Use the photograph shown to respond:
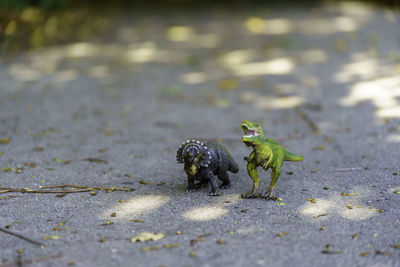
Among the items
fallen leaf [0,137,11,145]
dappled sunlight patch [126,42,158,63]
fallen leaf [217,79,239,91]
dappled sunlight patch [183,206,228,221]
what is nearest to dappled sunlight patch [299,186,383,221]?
dappled sunlight patch [183,206,228,221]

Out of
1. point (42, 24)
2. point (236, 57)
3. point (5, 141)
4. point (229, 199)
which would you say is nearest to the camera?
point (229, 199)

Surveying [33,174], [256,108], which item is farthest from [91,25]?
[33,174]

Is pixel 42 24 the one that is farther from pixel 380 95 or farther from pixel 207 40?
pixel 380 95

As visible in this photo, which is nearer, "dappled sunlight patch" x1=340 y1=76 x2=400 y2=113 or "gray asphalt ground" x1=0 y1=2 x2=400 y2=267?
"gray asphalt ground" x1=0 y1=2 x2=400 y2=267

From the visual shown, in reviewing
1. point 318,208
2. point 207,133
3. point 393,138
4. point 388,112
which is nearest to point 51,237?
point 318,208

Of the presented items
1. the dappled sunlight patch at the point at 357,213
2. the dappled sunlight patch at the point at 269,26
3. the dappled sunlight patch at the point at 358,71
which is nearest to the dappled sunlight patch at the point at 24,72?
the dappled sunlight patch at the point at 269,26

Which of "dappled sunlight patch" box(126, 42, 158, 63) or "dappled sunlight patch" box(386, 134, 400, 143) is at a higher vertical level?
"dappled sunlight patch" box(126, 42, 158, 63)

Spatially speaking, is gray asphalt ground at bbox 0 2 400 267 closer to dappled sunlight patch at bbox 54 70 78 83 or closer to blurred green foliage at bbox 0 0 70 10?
dappled sunlight patch at bbox 54 70 78 83
